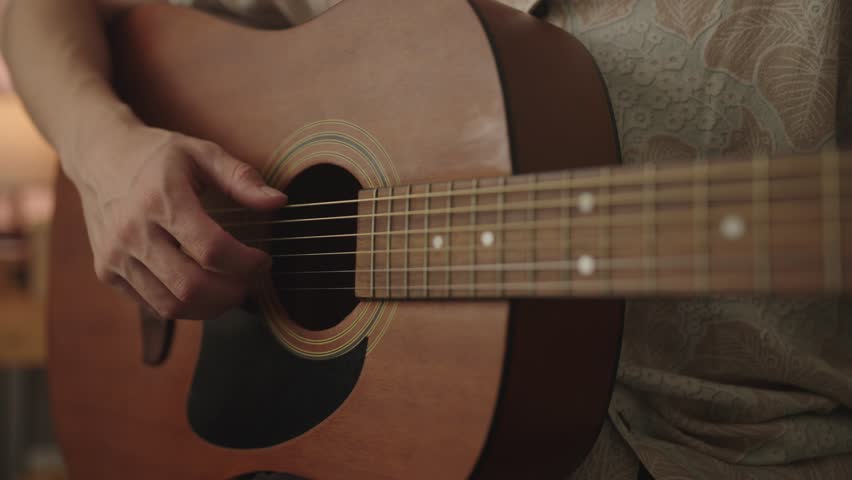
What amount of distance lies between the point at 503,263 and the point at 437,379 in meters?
0.12

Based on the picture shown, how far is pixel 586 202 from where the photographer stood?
1.47 feet

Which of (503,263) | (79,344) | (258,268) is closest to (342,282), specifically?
(258,268)

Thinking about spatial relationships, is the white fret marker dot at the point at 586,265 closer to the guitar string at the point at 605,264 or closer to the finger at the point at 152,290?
the guitar string at the point at 605,264

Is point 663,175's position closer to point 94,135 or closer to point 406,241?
point 406,241

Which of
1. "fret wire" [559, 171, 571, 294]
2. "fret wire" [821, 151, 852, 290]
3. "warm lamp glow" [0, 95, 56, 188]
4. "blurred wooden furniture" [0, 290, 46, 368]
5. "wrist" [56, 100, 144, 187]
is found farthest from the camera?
"warm lamp glow" [0, 95, 56, 188]

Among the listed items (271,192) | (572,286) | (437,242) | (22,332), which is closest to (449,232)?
(437,242)

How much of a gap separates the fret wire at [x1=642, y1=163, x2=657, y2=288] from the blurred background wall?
6.21 feet

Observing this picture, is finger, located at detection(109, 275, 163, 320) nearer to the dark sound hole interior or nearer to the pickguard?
the pickguard

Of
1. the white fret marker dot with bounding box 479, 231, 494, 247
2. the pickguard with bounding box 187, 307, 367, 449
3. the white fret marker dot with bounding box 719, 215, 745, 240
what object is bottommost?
the pickguard with bounding box 187, 307, 367, 449

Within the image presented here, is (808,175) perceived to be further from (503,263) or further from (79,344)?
(79,344)

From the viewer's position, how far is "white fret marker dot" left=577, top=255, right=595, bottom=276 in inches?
17.4

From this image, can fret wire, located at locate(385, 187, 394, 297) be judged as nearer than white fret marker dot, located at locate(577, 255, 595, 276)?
No

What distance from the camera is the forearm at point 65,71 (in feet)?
2.73

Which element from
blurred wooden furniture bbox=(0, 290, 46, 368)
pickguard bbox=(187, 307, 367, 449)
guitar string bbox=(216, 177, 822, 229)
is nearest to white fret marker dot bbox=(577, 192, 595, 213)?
guitar string bbox=(216, 177, 822, 229)
